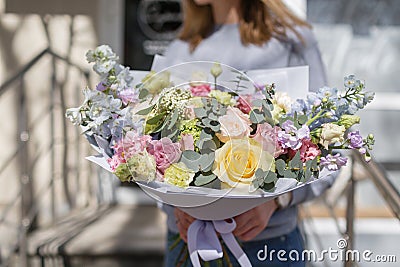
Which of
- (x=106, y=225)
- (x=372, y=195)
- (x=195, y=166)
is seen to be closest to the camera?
(x=195, y=166)

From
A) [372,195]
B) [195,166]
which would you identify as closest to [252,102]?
[195,166]

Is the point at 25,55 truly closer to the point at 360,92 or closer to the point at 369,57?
the point at 369,57

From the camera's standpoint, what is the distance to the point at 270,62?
5.70 ft

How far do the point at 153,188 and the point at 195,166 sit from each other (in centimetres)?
9

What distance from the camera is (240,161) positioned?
1243 millimetres

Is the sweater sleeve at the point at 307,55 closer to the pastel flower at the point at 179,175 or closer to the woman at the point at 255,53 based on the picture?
the woman at the point at 255,53

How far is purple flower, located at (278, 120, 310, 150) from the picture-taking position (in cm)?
126

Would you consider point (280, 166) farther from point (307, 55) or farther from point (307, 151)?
point (307, 55)

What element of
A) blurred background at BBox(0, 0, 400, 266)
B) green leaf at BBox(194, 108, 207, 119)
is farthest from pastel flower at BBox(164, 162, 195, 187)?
blurred background at BBox(0, 0, 400, 266)

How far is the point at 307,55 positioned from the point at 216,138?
0.59 m

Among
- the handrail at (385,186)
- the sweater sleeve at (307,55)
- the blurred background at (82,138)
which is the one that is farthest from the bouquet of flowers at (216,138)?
the blurred background at (82,138)

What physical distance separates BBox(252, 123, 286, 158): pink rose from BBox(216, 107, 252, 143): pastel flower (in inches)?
0.8

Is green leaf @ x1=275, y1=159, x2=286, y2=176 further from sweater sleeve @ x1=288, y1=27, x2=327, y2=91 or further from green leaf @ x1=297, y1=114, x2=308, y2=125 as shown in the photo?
sweater sleeve @ x1=288, y1=27, x2=327, y2=91

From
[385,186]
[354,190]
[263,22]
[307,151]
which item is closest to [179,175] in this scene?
[307,151]
